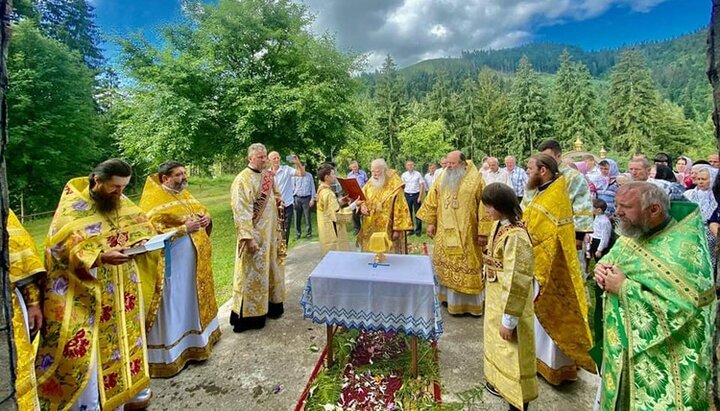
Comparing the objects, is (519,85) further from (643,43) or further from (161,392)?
(643,43)

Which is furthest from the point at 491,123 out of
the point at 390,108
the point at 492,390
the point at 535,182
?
the point at 492,390

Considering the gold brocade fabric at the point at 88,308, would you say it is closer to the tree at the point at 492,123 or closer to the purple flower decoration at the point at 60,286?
the purple flower decoration at the point at 60,286

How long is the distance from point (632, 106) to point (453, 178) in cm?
3918

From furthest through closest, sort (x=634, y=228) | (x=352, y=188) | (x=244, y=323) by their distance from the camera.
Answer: (x=352, y=188), (x=244, y=323), (x=634, y=228)

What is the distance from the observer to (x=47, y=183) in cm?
1513

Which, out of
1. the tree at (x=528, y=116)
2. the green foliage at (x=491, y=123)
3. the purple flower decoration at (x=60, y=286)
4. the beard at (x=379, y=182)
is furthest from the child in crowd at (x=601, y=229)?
the green foliage at (x=491, y=123)

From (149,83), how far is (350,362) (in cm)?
1340

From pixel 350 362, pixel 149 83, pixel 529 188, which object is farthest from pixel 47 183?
pixel 529 188

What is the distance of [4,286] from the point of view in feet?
3.10

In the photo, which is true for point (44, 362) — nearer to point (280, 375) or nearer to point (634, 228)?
point (280, 375)

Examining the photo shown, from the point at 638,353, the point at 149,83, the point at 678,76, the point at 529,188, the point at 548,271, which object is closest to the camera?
the point at 638,353

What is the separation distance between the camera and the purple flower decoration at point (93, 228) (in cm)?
266

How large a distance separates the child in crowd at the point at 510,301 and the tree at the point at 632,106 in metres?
39.4

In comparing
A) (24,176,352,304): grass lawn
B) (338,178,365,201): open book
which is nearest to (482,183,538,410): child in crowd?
(338,178,365,201): open book
